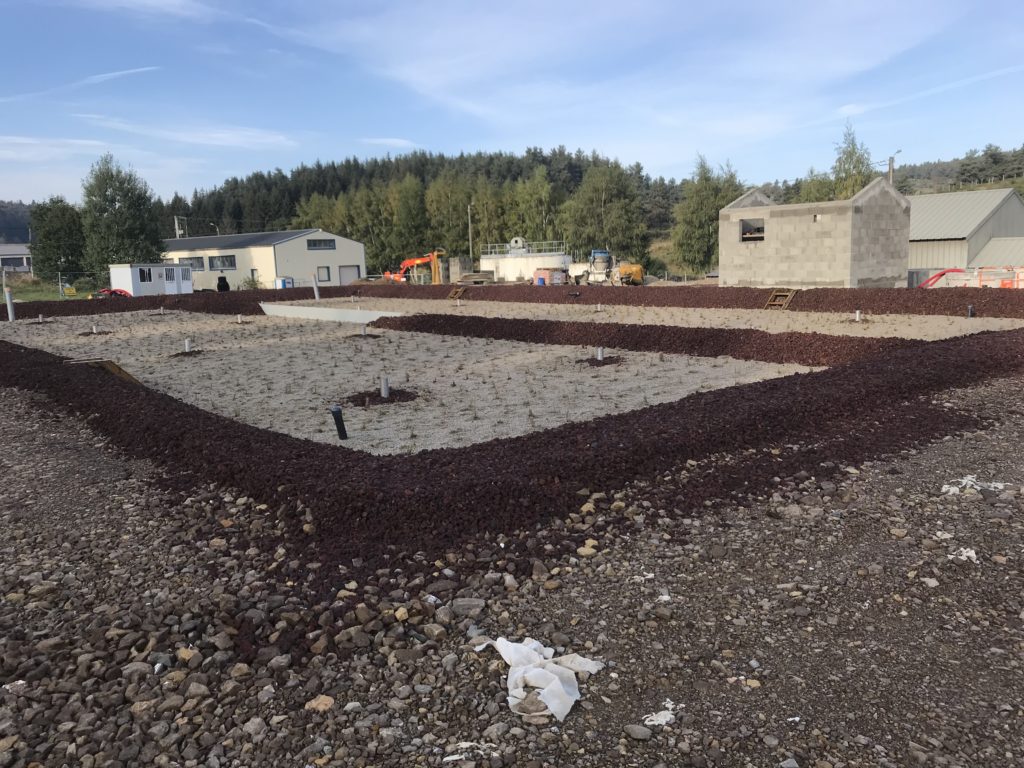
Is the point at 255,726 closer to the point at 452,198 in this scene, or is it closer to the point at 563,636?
the point at 563,636

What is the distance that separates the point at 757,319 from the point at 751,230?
29.5ft

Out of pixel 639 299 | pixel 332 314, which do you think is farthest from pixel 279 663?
pixel 639 299

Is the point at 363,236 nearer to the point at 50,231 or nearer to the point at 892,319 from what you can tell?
the point at 50,231

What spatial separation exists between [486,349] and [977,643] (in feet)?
40.7

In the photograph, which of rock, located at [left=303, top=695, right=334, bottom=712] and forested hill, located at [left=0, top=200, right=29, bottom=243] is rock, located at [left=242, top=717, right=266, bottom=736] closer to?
rock, located at [left=303, top=695, right=334, bottom=712]

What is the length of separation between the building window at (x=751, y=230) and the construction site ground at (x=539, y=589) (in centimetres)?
1844

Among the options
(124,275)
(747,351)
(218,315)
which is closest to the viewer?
(747,351)

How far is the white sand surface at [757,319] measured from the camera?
15312mm

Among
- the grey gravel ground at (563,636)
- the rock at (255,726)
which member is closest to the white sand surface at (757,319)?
the grey gravel ground at (563,636)

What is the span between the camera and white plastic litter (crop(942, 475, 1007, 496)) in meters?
5.33

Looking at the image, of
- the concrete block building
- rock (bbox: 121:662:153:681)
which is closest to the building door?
the concrete block building

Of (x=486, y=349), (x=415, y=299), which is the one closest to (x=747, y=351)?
(x=486, y=349)

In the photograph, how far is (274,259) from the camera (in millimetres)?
49156

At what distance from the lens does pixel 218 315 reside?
87.9 ft
